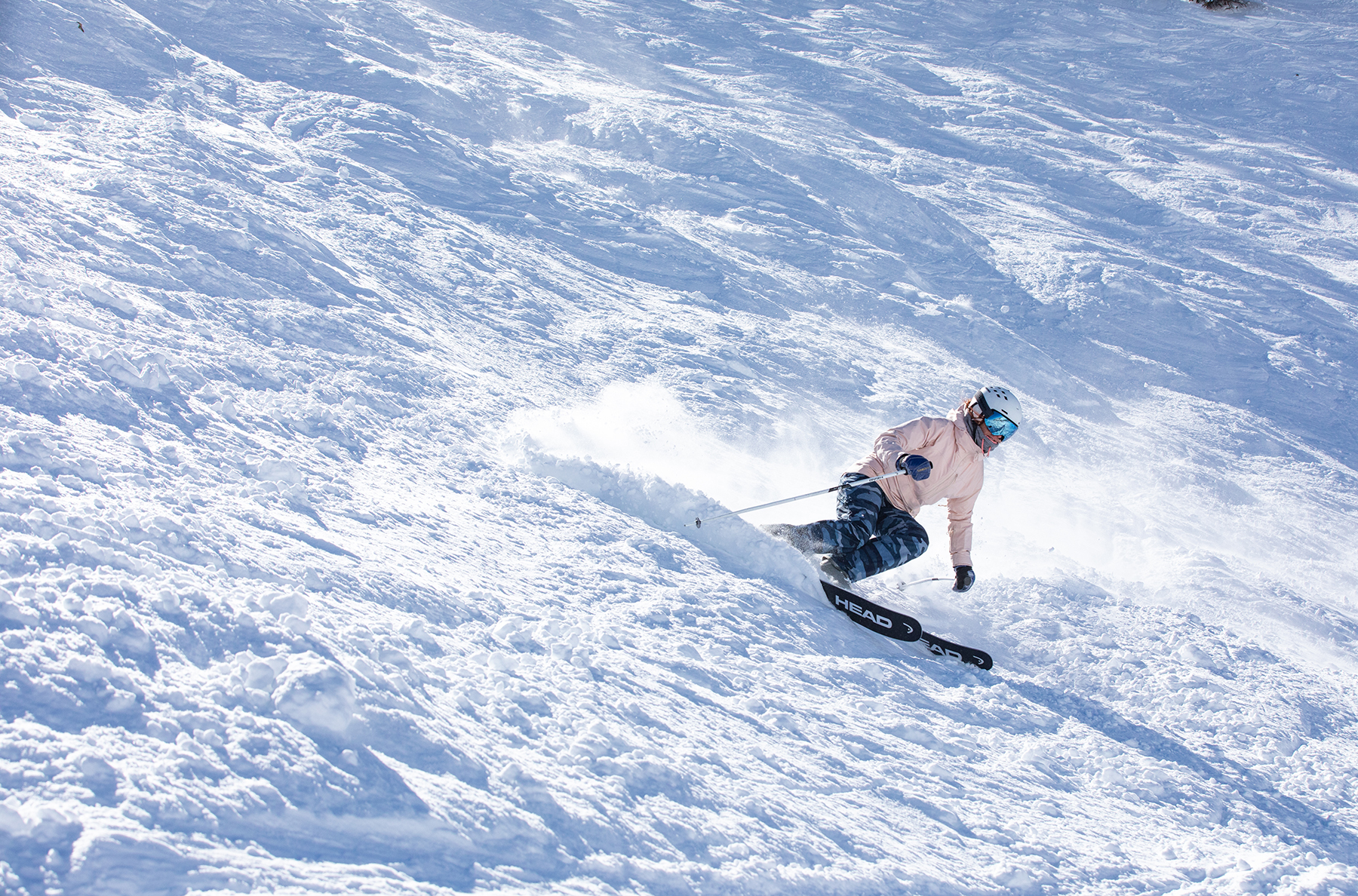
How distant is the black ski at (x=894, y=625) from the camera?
4.64 m

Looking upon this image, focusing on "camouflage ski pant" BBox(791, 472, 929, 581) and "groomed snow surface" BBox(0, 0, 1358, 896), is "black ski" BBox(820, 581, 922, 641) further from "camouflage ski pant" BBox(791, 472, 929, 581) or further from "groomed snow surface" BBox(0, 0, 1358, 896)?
"camouflage ski pant" BBox(791, 472, 929, 581)

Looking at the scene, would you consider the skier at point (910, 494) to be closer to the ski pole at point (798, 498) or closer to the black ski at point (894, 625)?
the ski pole at point (798, 498)

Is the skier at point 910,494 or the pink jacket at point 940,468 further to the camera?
the pink jacket at point 940,468

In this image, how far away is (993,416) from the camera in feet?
16.9

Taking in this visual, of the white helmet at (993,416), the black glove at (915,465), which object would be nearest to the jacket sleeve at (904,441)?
the black glove at (915,465)

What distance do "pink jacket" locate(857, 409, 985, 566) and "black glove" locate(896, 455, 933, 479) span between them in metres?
0.15

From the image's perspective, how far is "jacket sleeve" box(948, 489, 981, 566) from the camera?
5.27 meters

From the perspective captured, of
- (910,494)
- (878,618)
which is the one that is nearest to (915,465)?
(910,494)

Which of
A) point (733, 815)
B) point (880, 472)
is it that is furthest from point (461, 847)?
point (880, 472)

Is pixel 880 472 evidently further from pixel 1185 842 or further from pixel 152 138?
pixel 152 138

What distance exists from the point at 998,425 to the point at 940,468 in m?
0.42

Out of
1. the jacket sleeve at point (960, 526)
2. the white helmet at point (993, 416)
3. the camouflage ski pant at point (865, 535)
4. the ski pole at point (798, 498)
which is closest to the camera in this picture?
the ski pole at point (798, 498)

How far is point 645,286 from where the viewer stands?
9109 millimetres

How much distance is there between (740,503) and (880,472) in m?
1.11
